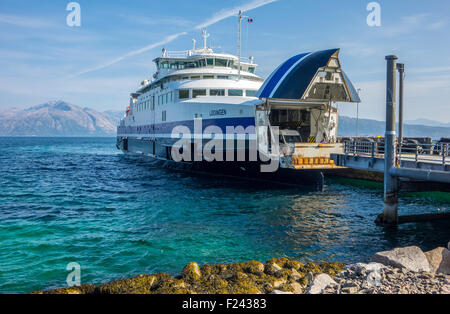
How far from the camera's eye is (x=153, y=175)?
2922 cm

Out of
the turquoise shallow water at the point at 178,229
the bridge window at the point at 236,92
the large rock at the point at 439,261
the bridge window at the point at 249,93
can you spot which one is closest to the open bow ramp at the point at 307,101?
the turquoise shallow water at the point at 178,229

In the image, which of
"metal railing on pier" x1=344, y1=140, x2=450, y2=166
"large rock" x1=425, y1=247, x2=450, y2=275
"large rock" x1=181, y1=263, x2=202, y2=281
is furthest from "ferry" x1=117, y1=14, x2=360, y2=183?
"large rock" x1=181, y1=263, x2=202, y2=281

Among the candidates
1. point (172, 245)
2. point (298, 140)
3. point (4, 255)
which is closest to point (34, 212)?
point (4, 255)

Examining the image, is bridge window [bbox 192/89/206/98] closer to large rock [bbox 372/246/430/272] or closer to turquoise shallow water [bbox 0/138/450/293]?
turquoise shallow water [bbox 0/138/450/293]

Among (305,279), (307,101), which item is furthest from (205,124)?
(305,279)

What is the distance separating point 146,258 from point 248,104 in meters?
13.1

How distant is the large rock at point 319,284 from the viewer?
6927 millimetres

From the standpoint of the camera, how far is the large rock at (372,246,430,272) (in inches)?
324

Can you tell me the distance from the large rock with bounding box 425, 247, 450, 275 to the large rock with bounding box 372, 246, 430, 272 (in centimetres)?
28

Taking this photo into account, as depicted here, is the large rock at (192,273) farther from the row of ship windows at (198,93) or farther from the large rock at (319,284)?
the row of ship windows at (198,93)

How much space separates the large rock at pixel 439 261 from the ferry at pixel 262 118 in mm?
9353

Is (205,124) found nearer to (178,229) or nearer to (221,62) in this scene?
(221,62)

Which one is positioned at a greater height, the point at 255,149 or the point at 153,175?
the point at 255,149
